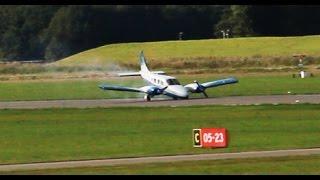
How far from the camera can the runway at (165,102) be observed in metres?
55.1

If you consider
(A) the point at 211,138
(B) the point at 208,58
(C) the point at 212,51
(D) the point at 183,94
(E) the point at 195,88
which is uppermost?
(C) the point at 212,51

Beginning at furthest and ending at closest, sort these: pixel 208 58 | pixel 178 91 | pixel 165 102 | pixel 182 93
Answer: pixel 208 58
pixel 178 91
pixel 182 93
pixel 165 102

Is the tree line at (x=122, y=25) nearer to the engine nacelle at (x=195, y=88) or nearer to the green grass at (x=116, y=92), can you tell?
the green grass at (x=116, y=92)

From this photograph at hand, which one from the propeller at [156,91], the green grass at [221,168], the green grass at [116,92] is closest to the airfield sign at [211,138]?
the green grass at [221,168]

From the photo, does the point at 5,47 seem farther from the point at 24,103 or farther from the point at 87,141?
the point at 87,141

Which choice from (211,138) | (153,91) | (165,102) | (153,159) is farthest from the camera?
(153,91)

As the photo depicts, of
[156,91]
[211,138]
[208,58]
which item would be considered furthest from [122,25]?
[208,58]

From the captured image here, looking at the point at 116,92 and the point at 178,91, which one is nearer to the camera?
the point at 178,91

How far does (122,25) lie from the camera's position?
5522 centimetres

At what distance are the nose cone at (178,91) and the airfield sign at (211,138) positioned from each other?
97.5 feet

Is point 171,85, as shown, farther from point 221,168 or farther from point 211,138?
point 221,168

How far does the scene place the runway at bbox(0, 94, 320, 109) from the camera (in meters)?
55.1

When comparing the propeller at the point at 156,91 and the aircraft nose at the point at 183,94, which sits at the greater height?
the propeller at the point at 156,91

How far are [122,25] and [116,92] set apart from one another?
19.4m
